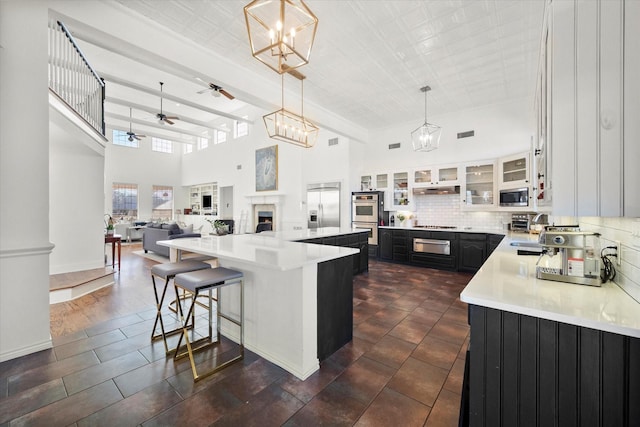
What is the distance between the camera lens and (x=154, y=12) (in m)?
2.77

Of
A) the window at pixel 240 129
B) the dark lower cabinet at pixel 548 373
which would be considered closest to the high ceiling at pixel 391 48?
the dark lower cabinet at pixel 548 373

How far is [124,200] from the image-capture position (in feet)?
34.5

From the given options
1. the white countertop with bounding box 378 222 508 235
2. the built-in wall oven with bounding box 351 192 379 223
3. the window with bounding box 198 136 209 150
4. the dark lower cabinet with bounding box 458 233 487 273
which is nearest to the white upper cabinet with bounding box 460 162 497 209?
the white countertop with bounding box 378 222 508 235

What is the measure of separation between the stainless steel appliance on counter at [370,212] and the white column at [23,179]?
17.3 feet

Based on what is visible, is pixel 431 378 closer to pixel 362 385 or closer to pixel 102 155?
pixel 362 385

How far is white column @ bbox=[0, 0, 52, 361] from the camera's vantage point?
212 cm

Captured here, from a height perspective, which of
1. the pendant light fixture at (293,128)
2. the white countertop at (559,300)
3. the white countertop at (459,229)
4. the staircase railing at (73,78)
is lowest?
the white countertop at (559,300)

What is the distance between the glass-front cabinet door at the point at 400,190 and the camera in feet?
19.8

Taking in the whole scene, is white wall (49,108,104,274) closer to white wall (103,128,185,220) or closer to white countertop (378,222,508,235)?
white countertop (378,222,508,235)

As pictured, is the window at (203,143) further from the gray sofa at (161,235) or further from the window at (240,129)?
the gray sofa at (161,235)

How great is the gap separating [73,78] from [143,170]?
26.7 feet

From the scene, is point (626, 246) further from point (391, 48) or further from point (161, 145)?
point (161, 145)

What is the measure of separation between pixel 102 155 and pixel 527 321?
6.36 metres

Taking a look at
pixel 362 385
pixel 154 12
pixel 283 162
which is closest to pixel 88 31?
pixel 154 12
